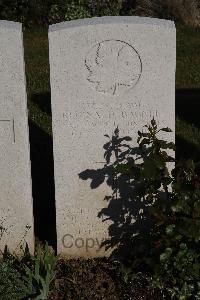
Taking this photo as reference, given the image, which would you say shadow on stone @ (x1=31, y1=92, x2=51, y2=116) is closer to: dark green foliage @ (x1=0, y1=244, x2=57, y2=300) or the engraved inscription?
the engraved inscription

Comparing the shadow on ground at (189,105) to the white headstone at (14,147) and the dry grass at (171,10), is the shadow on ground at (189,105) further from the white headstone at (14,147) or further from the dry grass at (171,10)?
the dry grass at (171,10)

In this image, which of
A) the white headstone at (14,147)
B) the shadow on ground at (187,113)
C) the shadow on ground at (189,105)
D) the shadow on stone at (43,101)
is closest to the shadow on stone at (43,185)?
the white headstone at (14,147)

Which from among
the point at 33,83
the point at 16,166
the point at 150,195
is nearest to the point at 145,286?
the point at 150,195

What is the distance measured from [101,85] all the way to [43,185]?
1.74 m

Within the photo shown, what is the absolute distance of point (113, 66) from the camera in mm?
4082

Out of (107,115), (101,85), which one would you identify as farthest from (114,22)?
(107,115)

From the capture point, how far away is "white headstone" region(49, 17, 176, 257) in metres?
4.00

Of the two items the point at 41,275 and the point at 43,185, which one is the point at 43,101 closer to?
the point at 43,185

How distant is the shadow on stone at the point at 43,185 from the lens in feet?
16.1

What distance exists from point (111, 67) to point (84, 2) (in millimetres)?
7666

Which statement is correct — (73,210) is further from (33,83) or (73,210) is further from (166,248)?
(33,83)

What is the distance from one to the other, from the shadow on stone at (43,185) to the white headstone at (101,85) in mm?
582

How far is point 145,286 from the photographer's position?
4.14m

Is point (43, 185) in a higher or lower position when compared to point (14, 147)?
lower
